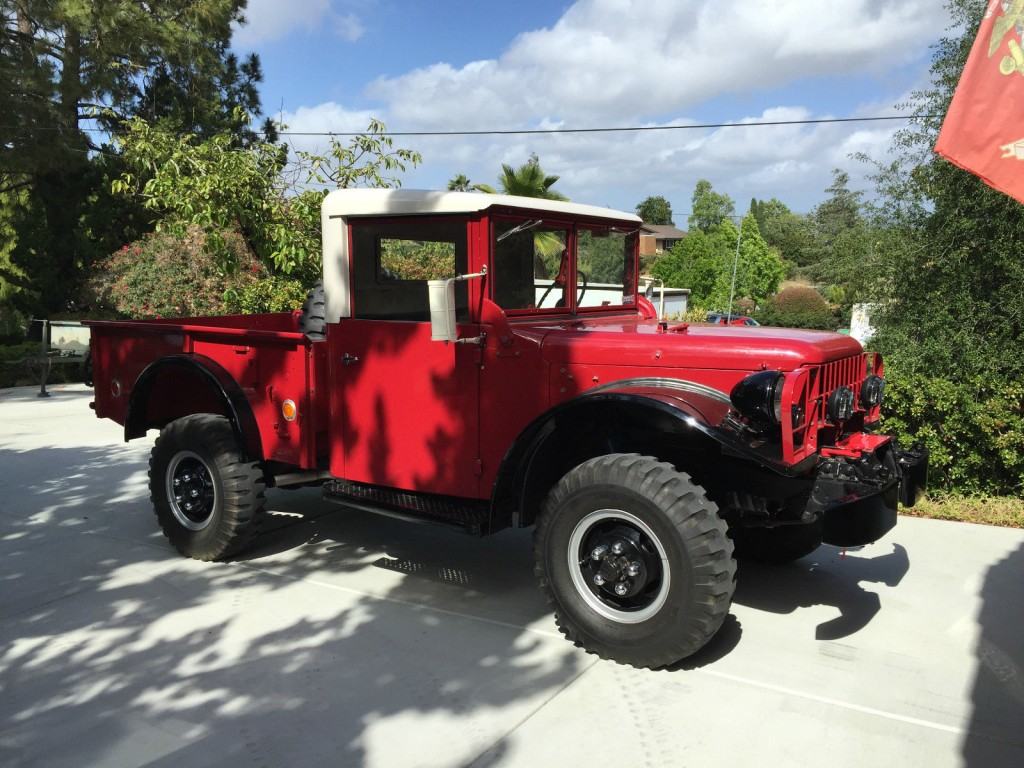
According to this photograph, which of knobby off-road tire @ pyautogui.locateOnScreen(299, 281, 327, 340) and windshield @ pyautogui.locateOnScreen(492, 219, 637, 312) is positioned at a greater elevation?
windshield @ pyautogui.locateOnScreen(492, 219, 637, 312)

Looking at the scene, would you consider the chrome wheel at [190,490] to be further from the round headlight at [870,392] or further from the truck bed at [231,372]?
the round headlight at [870,392]

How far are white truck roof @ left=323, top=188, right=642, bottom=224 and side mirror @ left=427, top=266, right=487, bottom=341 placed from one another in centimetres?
55

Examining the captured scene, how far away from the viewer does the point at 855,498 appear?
10.8ft

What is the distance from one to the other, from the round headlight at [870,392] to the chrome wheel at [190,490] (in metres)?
3.65

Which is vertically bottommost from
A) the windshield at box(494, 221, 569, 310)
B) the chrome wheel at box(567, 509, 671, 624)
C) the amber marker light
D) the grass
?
the grass

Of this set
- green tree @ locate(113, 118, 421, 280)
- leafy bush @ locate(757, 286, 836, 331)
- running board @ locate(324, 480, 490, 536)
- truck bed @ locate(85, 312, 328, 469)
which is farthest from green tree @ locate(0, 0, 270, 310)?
leafy bush @ locate(757, 286, 836, 331)

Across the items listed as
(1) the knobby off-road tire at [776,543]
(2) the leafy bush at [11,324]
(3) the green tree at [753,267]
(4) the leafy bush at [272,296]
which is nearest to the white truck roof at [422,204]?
(1) the knobby off-road tire at [776,543]

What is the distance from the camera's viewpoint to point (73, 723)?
3016mm

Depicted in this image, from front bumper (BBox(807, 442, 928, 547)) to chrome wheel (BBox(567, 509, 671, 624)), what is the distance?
68 centimetres

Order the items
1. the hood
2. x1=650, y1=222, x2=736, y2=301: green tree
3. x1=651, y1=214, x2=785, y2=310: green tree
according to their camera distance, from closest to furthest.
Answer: the hood, x1=651, y1=214, x2=785, y2=310: green tree, x1=650, y1=222, x2=736, y2=301: green tree

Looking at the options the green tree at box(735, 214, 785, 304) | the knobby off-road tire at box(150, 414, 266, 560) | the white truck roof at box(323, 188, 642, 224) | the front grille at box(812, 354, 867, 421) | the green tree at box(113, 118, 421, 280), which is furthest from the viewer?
the green tree at box(735, 214, 785, 304)

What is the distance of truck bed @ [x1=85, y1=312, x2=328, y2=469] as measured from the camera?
447cm

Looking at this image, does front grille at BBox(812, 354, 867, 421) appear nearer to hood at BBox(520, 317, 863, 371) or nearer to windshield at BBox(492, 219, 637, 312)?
hood at BBox(520, 317, 863, 371)

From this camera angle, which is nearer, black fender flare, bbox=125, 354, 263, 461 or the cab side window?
the cab side window
